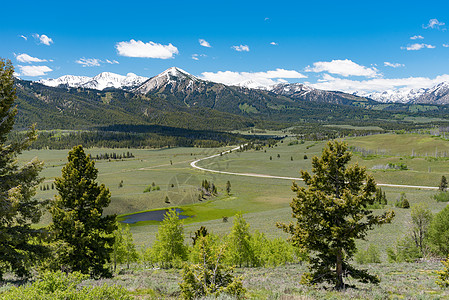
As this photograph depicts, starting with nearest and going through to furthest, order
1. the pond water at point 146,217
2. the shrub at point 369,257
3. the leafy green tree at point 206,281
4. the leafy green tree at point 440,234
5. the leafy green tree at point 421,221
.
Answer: the leafy green tree at point 206,281 → the leafy green tree at point 440,234 → the shrub at point 369,257 → the leafy green tree at point 421,221 → the pond water at point 146,217

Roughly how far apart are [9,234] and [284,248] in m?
31.8

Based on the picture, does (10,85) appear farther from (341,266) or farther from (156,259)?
(156,259)

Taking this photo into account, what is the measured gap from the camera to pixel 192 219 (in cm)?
8169

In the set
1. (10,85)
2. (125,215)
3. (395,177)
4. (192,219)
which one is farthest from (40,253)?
(395,177)

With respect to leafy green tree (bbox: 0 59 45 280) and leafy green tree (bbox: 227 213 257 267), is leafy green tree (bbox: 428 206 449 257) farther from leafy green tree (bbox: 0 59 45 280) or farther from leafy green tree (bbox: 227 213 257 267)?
leafy green tree (bbox: 0 59 45 280)

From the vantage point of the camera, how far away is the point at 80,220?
66.2 feet

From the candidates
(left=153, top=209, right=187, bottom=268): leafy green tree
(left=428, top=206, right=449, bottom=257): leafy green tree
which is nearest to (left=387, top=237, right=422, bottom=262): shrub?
(left=428, top=206, right=449, bottom=257): leafy green tree

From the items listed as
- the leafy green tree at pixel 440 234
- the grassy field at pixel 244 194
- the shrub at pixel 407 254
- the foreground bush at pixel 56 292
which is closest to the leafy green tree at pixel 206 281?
the foreground bush at pixel 56 292

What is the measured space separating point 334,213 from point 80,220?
17.9 metres

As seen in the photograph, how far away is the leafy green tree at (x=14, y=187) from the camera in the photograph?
13859 mm

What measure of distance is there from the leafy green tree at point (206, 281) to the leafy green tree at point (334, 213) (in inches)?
225

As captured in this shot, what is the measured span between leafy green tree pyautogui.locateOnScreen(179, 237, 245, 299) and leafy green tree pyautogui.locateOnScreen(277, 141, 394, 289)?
571 centimetres

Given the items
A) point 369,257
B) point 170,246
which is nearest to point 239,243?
point 170,246

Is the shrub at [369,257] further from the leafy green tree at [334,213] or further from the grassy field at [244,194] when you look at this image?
the leafy green tree at [334,213]
